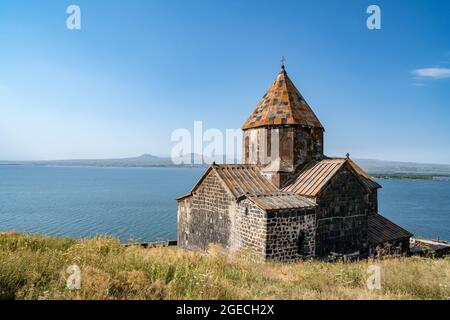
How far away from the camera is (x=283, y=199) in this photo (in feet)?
40.2

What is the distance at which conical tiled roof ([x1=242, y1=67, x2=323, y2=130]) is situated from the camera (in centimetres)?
1407

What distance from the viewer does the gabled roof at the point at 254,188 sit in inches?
459

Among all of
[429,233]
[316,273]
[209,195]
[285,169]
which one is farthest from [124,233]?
[429,233]

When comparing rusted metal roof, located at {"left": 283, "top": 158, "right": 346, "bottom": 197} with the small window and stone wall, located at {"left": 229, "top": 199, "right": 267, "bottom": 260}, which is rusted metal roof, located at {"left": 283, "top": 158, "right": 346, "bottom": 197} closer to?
the small window

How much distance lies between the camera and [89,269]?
558 centimetres

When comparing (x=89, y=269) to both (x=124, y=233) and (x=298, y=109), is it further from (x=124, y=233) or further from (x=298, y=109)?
(x=124, y=233)

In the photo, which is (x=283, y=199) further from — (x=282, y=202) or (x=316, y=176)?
(x=316, y=176)

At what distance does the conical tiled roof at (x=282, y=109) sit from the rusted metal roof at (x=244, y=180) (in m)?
2.14

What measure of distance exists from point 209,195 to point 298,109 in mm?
5581

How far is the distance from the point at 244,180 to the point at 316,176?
2942mm

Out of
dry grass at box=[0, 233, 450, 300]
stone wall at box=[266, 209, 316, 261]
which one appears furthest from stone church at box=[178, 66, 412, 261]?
dry grass at box=[0, 233, 450, 300]

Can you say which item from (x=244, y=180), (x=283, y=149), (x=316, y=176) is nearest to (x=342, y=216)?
(x=316, y=176)

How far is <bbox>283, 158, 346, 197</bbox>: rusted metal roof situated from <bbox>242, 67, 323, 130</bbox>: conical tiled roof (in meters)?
1.91

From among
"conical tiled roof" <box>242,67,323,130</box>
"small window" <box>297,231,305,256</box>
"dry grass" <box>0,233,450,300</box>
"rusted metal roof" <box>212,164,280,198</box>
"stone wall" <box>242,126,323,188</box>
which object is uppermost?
"conical tiled roof" <box>242,67,323,130</box>
